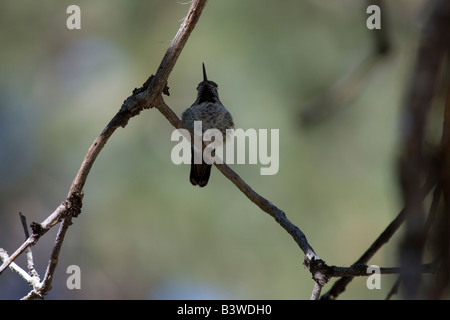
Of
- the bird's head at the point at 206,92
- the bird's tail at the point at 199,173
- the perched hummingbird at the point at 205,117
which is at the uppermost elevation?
the bird's head at the point at 206,92

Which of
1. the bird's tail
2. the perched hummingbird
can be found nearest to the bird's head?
the perched hummingbird

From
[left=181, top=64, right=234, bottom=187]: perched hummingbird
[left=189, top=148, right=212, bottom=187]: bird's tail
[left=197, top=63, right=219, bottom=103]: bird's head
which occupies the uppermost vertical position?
[left=197, top=63, right=219, bottom=103]: bird's head

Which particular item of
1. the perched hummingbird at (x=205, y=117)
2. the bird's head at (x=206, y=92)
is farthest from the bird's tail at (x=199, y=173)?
the bird's head at (x=206, y=92)

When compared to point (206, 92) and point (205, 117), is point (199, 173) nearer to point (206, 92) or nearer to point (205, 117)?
point (205, 117)

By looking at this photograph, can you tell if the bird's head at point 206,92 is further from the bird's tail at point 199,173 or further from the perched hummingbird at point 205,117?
the bird's tail at point 199,173

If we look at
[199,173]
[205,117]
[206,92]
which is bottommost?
[199,173]

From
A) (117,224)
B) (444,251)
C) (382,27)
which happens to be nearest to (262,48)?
(117,224)

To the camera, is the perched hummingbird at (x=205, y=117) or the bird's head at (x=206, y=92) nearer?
the perched hummingbird at (x=205, y=117)

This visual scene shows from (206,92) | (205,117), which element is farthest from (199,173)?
(206,92)

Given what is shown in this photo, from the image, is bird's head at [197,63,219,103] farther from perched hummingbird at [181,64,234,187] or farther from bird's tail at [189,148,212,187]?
bird's tail at [189,148,212,187]
